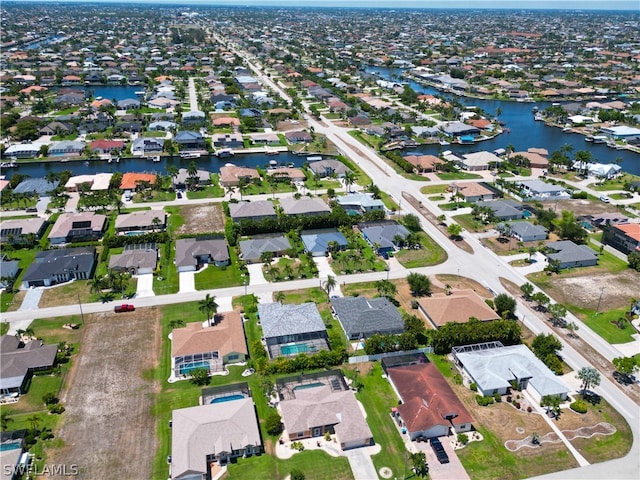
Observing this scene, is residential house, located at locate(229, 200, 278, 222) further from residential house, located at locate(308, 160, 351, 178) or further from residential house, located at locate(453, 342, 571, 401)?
residential house, located at locate(453, 342, 571, 401)

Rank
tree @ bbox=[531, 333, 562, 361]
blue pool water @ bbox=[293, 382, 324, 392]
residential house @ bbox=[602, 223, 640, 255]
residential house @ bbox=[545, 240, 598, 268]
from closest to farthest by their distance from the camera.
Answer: blue pool water @ bbox=[293, 382, 324, 392]
tree @ bbox=[531, 333, 562, 361]
residential house @ bbox=[545, 240, 598, 268]
residential house @ bbox=[602, 223, 640, 255]

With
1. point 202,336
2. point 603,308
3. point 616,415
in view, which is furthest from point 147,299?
point 603,308

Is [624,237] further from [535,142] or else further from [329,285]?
[535,142]

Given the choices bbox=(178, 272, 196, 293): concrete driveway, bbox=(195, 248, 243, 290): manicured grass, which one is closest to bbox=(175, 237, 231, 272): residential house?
bbox=(178, 272, 196, 293): concrete driveway

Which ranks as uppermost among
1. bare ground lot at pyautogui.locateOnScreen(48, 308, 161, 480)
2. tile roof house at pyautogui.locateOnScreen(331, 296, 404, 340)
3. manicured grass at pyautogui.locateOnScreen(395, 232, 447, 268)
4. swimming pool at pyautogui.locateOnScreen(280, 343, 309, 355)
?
tile roof house at pyautogui.locateOnScreen(331, 296, 404, 340)

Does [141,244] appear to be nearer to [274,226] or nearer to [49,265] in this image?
[49,265]

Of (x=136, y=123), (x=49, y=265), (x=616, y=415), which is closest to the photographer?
(x=616, y=415)

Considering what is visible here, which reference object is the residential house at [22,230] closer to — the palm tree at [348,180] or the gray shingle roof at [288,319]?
the gray shingle roof at [288,319]
